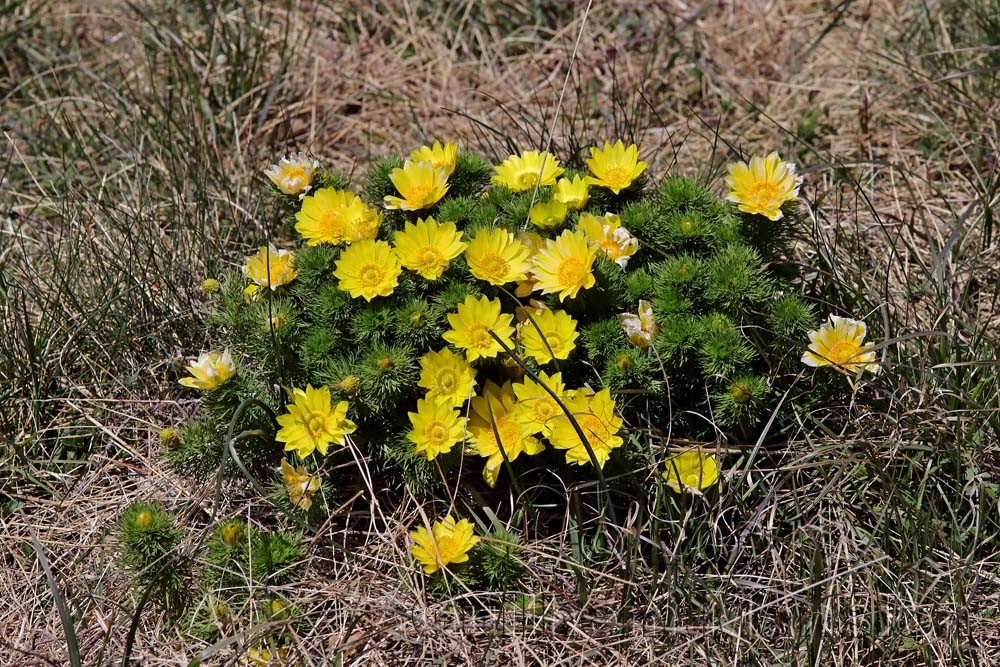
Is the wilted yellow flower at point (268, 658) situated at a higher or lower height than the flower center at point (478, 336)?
lower

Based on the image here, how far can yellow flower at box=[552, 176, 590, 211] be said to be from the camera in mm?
2531

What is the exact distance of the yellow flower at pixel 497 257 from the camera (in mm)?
2322

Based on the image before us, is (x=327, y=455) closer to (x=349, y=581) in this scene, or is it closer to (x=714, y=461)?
(x=349, y=581)

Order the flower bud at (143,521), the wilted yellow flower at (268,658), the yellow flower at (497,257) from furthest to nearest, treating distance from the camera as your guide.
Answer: the yellow flower at (497,257) < the flower bud at (143,521) < the wilted yellow flower at (268,658)

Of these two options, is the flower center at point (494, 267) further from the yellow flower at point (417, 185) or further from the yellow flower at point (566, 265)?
the yellow flower at point (417, 185)

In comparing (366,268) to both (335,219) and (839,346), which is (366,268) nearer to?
(335,219)

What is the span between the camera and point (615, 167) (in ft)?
8.45

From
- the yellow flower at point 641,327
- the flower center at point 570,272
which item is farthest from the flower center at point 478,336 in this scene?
the yellow flower at point 641,327

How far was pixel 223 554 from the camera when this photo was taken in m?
2.24

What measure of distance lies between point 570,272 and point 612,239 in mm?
183

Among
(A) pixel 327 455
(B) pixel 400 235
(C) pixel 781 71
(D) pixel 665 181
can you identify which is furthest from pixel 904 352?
(C) pixel 781 71

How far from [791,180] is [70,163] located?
8.19 ft

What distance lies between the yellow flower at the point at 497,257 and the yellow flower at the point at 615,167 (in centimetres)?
34

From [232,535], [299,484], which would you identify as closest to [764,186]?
[299,484]
